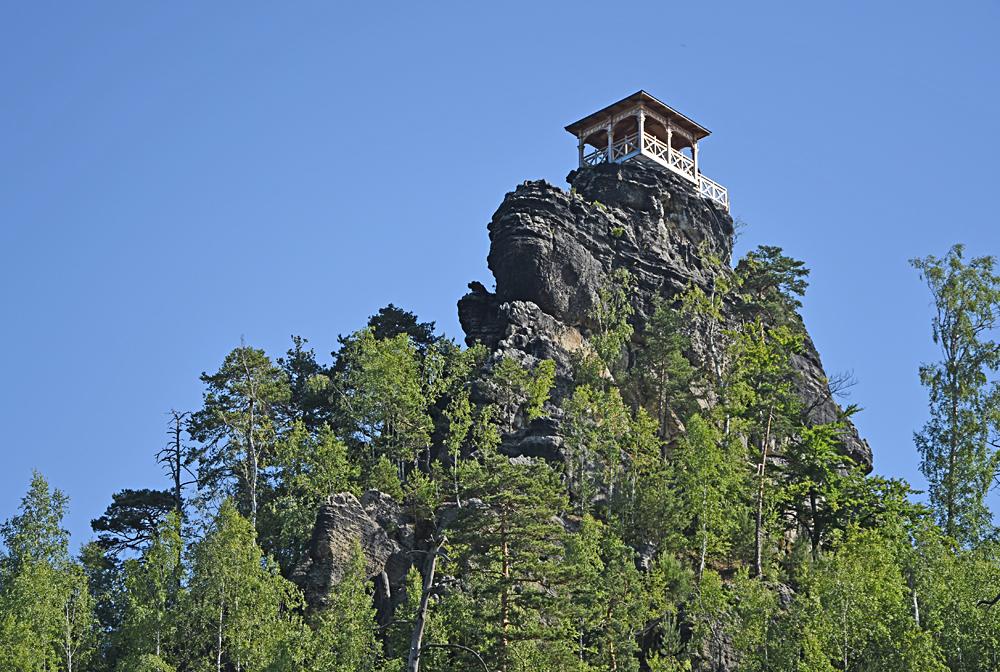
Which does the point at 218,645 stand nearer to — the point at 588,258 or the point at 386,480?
the point at 386,480

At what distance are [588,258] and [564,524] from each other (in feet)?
61.0

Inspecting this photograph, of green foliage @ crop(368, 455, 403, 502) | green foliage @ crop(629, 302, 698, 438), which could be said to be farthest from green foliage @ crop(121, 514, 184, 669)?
green foliage @ crop(629, 302, 698, 438)

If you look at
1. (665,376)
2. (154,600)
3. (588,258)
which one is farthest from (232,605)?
(588,258)

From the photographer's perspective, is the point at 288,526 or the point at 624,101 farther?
the point at 624,101

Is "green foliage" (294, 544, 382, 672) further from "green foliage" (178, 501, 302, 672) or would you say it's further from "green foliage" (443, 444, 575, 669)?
"green foliage" (443, 444, 575, 669)

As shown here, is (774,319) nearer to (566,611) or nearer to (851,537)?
(851,537)

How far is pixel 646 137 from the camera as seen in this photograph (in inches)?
2768

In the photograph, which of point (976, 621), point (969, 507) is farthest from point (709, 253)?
point (976, 621)

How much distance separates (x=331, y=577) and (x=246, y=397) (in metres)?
12.7

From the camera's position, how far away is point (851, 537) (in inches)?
1804

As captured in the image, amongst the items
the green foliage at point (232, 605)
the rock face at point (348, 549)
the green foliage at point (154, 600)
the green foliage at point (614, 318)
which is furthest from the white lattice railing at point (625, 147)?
the green foliage at point (232, 605)

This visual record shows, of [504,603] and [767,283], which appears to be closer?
[504,603]

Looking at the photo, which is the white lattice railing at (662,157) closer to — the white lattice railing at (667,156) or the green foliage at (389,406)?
the white lattice railing at (667,156)

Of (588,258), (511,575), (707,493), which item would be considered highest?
(588,258)
